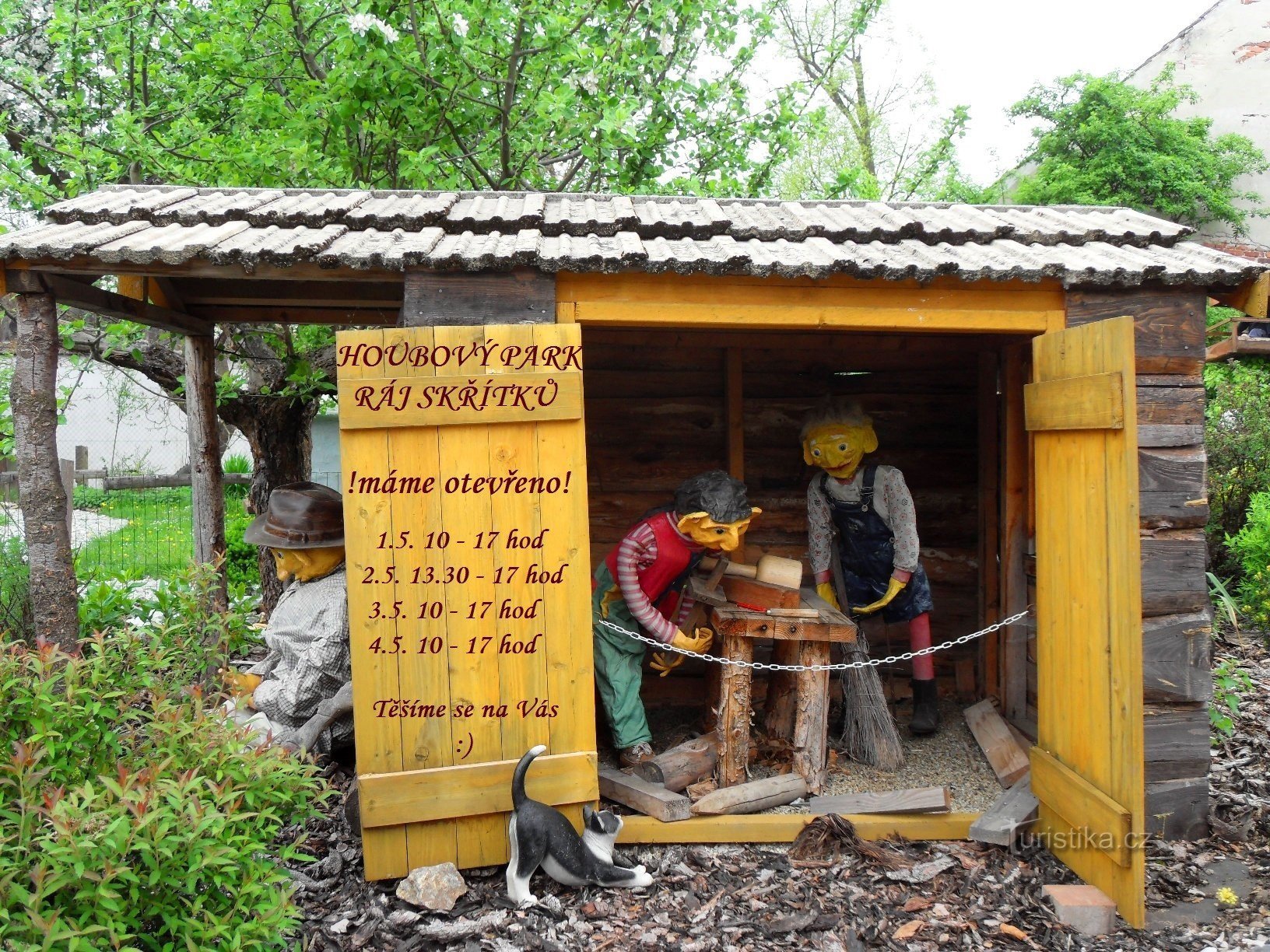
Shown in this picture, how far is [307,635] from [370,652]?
3.25 feet

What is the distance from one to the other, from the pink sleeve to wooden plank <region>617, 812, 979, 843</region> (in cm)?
89

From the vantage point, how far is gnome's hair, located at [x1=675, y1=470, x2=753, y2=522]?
4395mm

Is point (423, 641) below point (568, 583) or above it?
below

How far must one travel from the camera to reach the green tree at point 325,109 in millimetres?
7121

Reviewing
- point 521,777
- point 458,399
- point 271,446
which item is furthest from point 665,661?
point 271,446


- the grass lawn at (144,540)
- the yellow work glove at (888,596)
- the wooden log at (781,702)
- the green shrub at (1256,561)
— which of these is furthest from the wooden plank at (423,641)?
the green shrub at (1256,561)

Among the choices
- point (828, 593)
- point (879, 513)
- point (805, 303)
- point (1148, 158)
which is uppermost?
point (1148, 158)

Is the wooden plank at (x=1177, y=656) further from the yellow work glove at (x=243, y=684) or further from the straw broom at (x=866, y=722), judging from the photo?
the yellow work glove at (x=243, y=684)

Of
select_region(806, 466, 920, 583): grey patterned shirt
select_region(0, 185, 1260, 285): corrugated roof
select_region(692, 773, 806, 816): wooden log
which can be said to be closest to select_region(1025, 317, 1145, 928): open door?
select_region(0, 185, 1260, 285): corrugated roof

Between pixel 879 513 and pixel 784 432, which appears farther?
pixel 784 432

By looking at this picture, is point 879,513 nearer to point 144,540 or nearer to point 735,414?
point 735,414

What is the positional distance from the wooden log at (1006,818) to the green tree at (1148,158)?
39.2 feet

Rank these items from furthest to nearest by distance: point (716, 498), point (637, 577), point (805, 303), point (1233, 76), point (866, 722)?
point (1233, 76) < point (866, 722) < point (637, 577) < point (716, 498) < point (805, 303)

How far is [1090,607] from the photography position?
3.57 meters
